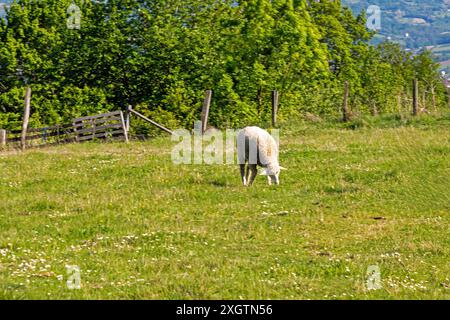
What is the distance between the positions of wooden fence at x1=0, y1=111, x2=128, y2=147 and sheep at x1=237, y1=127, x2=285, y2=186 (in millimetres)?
13495

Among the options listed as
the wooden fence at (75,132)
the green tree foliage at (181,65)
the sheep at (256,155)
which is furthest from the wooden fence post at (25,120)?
the sheep at (256,155)

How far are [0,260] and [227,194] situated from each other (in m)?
7.71

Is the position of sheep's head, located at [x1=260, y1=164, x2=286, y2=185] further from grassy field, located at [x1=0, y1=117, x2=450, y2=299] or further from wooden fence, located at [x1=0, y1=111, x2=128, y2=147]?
wooden fence, located at [x1=0, y1=111, x2=128, y2=147]

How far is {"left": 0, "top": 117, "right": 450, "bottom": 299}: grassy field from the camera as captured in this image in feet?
37.4

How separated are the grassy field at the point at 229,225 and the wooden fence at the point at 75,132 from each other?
7346 millimetres

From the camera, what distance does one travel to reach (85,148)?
31.1 metres

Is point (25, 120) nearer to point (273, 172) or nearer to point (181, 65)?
point (181, 65)

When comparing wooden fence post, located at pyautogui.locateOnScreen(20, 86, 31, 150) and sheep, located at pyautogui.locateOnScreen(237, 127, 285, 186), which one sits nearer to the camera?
sheep, located at pyautogui.locateOnScreen(237, 127, 285, 186)

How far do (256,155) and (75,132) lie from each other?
16.8m

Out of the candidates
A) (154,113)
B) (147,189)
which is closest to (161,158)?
(147,189)

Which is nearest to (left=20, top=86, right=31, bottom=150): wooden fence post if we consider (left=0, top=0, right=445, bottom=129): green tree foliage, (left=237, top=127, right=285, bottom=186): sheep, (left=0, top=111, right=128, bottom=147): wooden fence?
(left=0, top=111, right=128, bottom=147): wooden fence
